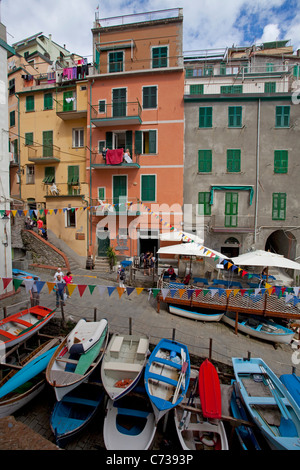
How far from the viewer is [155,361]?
7.65 metres

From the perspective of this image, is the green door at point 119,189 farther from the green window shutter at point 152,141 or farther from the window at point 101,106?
the window at point 101,106

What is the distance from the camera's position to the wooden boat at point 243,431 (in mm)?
6282

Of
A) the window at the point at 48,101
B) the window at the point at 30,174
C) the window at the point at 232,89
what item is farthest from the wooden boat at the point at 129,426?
the window at the point at 48,101

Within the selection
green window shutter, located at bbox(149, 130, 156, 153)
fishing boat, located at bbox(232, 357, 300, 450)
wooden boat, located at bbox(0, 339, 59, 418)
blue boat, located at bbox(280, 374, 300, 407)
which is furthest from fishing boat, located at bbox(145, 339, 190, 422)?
green window shutter, located at bbox(149, 130, 156, 153)

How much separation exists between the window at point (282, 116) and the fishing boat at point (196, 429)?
1966 centimetres

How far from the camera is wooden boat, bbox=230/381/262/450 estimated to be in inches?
247

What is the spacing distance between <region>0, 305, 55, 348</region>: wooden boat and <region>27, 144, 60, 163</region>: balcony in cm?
1535

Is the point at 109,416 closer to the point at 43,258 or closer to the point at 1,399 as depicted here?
the point at 1,399

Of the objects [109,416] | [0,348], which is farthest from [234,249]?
[0,348]

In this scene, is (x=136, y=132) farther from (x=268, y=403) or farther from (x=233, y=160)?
(x=268, y=403)

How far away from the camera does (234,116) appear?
1803cm

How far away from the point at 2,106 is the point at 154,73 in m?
12.6

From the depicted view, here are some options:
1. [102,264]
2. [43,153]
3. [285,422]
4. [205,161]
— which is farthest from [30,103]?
[285,422]


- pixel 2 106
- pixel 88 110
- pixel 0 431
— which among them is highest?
pixel 88 110
